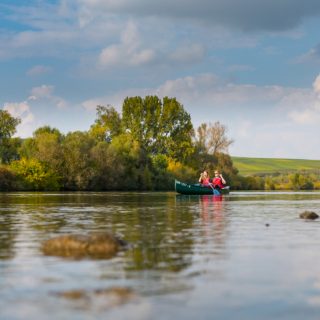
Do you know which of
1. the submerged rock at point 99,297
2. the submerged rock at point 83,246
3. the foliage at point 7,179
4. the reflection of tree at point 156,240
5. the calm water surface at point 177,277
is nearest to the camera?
the calm water surface at point 177,277

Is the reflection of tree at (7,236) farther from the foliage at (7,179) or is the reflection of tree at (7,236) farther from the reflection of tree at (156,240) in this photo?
the foliage at (7,179)

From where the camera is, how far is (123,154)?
110062 millimetres

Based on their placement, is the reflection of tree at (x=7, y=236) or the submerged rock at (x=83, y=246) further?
the reflection of tree at (x=7, y=236)

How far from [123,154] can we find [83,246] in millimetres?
92320

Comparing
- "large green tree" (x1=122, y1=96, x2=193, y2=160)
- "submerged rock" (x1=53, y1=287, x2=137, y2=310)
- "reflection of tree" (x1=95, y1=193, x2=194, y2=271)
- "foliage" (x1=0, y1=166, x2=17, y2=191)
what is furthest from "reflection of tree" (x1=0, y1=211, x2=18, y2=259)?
"large green tree" (x1=122, y1=96, x2=193, y2=160)

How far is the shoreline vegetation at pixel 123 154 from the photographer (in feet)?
333

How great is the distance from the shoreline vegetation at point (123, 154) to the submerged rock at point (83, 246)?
79239mm

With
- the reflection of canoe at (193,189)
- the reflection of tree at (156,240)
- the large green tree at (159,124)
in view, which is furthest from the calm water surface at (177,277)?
the large green tree at (159,124)

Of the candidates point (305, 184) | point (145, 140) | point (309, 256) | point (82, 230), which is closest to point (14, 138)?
point (145, 140)

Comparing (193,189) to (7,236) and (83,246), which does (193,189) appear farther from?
(83,246)

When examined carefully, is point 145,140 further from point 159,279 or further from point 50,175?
point 159,279

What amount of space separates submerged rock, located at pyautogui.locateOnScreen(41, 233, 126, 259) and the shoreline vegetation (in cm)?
7924

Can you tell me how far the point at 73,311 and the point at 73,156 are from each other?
92637 millimetres

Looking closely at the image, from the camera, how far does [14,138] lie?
12481cm
